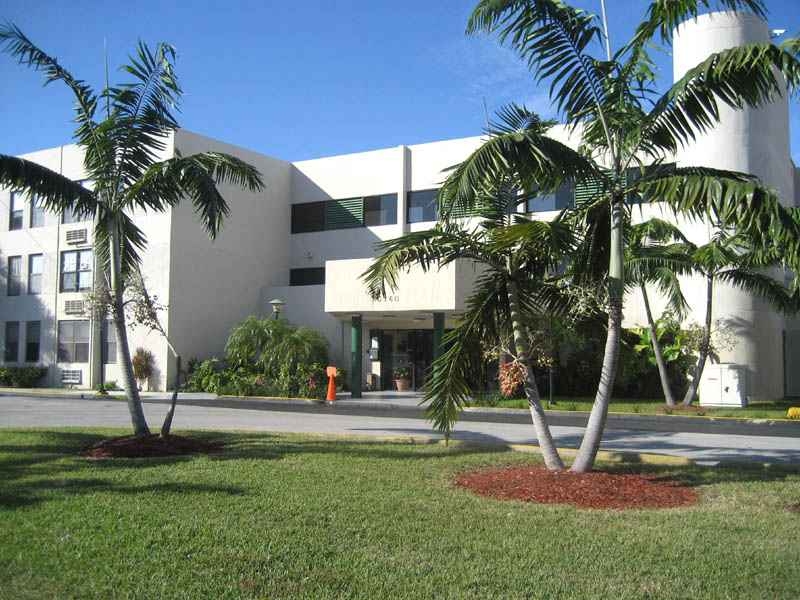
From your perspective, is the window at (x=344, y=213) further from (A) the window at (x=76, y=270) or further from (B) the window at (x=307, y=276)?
(A) the window at (x=76, y=270)

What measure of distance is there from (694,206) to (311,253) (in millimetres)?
26630

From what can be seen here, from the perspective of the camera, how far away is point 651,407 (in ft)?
71.7

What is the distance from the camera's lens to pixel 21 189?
11727 millimetres

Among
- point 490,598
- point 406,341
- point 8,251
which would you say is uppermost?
point 8,251

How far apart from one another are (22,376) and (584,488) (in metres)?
31.1

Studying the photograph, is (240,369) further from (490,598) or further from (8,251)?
(490,598)

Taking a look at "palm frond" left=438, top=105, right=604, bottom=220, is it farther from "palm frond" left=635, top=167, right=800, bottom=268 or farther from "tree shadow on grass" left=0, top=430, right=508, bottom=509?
"tree shadow on grass" left=0, top=430, right=508, bottom=509

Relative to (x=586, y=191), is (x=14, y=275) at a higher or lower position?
higher

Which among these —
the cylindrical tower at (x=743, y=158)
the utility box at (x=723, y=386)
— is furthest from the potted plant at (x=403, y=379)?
the cylindrical tower at (x=743, y=158)

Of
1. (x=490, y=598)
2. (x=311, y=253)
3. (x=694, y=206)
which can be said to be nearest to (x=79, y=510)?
(x=490, y=598)

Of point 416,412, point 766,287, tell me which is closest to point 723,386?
point 766,287

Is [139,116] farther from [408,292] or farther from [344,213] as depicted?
[344,213]

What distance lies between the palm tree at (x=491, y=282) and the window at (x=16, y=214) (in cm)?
3200

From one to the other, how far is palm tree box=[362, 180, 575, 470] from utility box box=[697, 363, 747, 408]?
14.1 meters
